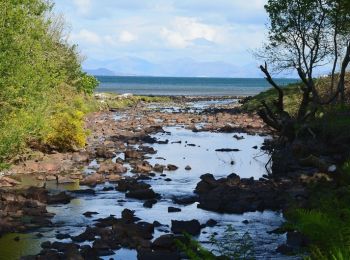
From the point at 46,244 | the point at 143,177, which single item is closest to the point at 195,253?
the point at 46,244

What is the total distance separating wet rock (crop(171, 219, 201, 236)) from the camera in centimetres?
1906

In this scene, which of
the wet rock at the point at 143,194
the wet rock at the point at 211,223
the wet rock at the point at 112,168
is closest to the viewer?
the wet rock at the point at 211,223

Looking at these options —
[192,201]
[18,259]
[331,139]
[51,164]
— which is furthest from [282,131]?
[18,259]

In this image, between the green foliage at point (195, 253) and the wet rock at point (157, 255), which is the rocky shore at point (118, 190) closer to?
the wet rock at point (157, 255)

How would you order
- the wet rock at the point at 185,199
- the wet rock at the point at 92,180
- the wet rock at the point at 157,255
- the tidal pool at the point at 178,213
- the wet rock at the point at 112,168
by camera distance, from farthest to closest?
1. the wet rock at the point at 112,168
2. the wet rock at the point at 92,180
3. the wet rock at the point at 185,199
4. the tidal pool at the point at 178,213
5. the wet rock at the point at 157,255

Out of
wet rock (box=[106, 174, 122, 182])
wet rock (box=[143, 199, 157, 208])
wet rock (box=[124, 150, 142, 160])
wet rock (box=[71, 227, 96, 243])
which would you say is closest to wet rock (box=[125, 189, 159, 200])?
wet rock (box=[143, 199, 157, 208])

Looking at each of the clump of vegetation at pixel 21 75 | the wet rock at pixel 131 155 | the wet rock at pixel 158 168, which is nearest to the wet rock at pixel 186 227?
the clump of vegetation at pixel 21 75

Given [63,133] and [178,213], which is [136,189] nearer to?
[178,213]

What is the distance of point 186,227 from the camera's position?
63.3ft

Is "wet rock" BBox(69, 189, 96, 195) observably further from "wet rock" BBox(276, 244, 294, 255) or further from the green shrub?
"wet rock" BBox(276, 244, 294, 255)

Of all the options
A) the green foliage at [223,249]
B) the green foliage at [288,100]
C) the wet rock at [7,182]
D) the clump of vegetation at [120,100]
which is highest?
the green foliage at [288,100]

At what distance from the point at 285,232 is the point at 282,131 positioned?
14.5 m

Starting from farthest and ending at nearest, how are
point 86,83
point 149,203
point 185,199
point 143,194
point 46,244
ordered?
point 86,83, point 143,194, point 185,199, point 149,203, point 46,244

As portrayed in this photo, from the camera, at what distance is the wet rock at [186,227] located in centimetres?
1906
